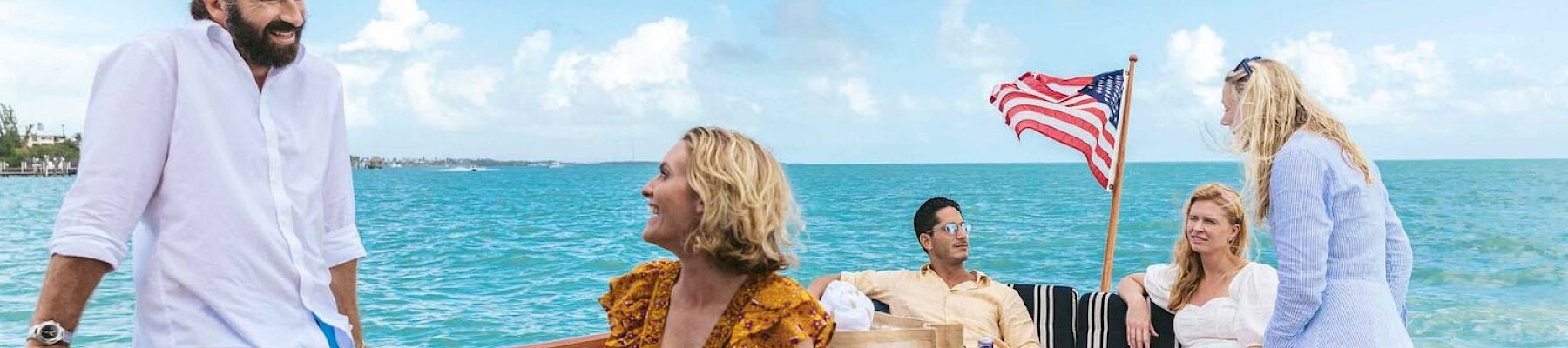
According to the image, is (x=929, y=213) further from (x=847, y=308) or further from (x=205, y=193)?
(x=205, y=193)

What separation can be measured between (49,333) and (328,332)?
0.37 metres

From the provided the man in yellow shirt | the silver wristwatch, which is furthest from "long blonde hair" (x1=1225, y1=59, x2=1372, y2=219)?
the silver wristwatch

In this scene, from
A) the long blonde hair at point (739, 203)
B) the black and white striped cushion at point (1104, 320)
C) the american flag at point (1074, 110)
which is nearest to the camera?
the long blonde hair at point (739, 203)

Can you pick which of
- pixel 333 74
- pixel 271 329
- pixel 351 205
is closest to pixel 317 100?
pixel 333 74

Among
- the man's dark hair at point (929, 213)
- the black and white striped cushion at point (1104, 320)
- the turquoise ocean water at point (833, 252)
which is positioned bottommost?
the turquoise ocean water at point (833, 252)

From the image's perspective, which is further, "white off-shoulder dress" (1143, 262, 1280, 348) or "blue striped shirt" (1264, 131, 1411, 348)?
"white off-shoulder dress" (1143, 262, 1280, 348)

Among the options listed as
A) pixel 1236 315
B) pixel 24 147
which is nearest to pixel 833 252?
pixel 1236 315

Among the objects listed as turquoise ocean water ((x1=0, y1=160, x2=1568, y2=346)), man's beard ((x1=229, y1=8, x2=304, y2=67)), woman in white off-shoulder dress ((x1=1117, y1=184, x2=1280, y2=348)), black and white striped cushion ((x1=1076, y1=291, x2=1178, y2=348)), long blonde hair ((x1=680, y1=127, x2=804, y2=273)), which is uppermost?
man's beard ((x1=229, y1=8, x2=304, y2=67))

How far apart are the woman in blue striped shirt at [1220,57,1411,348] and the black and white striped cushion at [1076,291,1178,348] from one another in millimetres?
1193

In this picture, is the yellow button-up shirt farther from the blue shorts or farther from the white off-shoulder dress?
the blue shorts

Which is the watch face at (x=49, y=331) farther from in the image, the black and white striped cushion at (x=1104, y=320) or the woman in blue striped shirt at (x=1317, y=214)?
the black and white striped cushion at (x=1104, y=320)

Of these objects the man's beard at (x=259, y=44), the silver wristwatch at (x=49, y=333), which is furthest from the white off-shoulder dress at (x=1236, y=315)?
the silver wristwatch at (x=49, y=333)

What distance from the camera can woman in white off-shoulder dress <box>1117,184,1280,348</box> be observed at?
3.55 metres

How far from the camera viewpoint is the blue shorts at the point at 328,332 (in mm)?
1720
